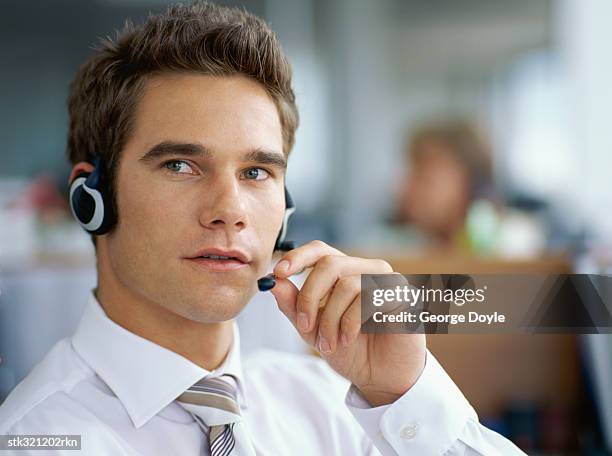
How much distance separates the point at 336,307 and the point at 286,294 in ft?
0.18

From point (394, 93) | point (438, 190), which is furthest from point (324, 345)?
point (394, 93)

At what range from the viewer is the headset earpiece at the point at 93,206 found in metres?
0.92

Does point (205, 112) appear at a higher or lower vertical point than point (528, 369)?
higher

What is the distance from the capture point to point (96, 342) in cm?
92

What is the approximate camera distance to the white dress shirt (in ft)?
2.77

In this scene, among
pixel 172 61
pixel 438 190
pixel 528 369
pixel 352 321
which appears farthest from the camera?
pixel 438 190

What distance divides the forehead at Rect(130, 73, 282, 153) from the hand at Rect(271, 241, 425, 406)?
0.51ft

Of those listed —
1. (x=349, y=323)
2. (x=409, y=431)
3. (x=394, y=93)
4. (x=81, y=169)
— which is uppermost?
(x=394, y=93)

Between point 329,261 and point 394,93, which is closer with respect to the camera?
point 329,261

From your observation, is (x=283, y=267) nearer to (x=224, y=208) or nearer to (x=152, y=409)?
(x=224, y=208)

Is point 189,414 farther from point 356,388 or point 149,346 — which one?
point 356,388

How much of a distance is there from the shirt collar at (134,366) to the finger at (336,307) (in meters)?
0.19

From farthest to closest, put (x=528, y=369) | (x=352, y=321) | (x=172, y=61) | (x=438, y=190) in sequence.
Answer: (x=438, y=190)
(x=528, y=369)
(x=172, y=61)
(x=352, y=321)

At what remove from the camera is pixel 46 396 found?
854 mm
